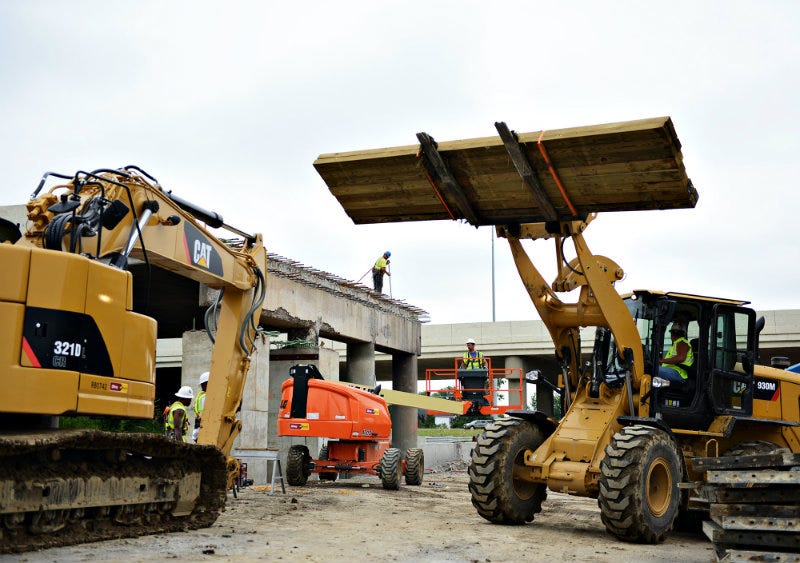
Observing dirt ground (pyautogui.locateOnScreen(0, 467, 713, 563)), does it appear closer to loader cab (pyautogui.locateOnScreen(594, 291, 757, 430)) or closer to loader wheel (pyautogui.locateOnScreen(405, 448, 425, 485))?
loader cab (pyautogui.locateOnScreen(594, 291, 757, 430))

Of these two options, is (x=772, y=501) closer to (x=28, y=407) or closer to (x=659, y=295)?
(x=659, y=295)

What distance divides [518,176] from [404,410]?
56.3ft

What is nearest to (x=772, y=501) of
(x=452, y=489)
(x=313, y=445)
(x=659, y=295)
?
(x=659, y=295)

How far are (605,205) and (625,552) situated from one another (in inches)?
155

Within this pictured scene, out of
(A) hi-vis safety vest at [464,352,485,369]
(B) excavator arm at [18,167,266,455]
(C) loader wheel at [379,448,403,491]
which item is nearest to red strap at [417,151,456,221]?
(B) excavator arm at [18,167,266,455]

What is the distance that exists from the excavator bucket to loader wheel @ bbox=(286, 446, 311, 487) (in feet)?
24.7

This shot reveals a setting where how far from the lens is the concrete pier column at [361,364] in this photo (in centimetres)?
2450

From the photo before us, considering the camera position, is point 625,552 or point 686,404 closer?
point 625,552

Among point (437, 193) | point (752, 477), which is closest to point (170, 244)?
point (437, 193)

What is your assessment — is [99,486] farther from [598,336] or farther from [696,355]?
[696,355]

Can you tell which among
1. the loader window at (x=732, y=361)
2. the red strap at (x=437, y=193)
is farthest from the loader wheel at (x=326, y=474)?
the loader window at (x=732, y=361)

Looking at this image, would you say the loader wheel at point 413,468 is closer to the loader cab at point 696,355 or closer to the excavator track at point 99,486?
the loader cab at point 696,355

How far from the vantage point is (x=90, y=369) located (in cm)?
820

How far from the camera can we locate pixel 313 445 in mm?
21219
